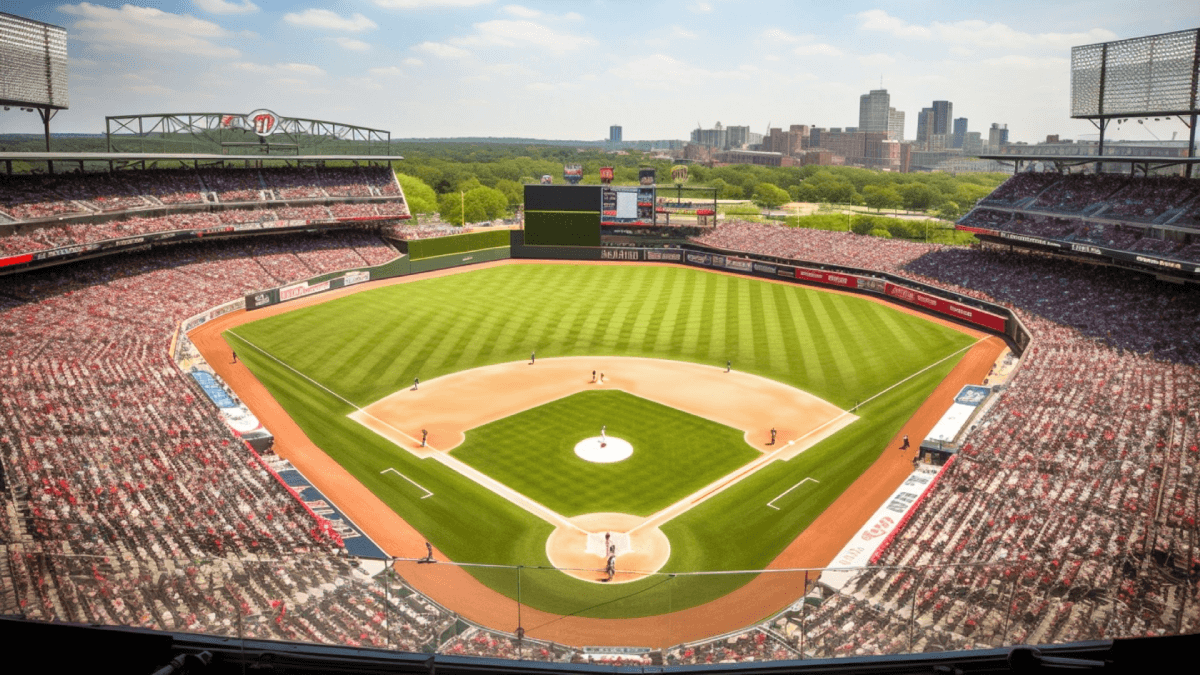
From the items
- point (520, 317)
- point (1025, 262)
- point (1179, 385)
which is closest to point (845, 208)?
point (1025, 262)

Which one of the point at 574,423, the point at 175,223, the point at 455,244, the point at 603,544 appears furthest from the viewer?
the point at 455,244

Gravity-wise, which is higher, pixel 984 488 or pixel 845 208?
pixel 845 208

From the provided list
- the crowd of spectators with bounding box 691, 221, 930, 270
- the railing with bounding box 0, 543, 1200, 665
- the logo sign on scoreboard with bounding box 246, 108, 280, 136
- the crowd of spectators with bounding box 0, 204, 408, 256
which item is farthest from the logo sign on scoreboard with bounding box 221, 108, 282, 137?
the railing with bounding box 0, 543, 1200, 665

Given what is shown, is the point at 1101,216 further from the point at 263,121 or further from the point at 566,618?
the point at 263,121

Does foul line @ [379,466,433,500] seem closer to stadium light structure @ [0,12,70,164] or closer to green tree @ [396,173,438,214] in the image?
stadium light structure @ [0,12,70,164]

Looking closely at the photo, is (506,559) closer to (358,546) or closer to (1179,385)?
(358,546)

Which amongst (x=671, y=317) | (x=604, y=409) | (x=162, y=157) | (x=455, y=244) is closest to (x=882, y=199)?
(x=455, y=244)
